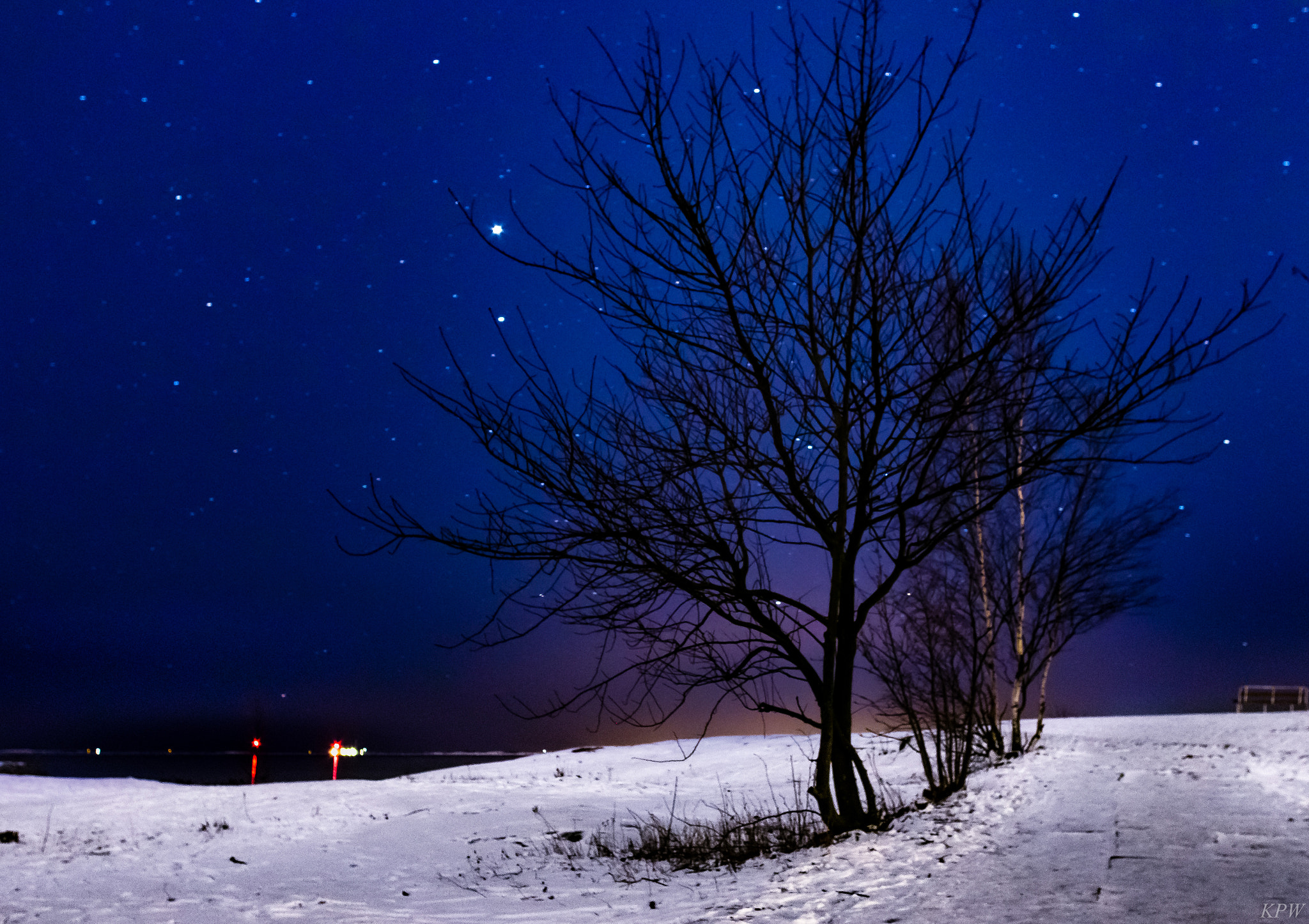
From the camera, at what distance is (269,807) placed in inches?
502

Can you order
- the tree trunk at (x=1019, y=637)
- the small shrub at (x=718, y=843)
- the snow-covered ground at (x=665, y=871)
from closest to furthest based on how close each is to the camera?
1. the snow-covered ground at (x=665, y=871)
2. the small shrub at (x=718, y=843)
3. the tree trunk at (x=1019, y=637)

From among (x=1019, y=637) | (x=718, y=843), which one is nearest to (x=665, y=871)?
(x=718, y=843)

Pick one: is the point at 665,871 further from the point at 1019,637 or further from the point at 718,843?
the point at 1019,637

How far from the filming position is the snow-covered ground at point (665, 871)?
485cm

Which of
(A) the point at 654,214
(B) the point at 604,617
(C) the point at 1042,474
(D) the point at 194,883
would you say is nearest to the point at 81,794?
(D) the point at 194,883

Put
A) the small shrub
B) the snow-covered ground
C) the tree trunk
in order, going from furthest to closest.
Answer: the tree trunk, the small shrub, the snow-covered ground

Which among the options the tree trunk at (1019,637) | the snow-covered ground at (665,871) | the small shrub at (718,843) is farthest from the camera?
the tree trunk at (1019,637)

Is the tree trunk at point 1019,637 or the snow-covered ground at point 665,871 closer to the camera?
the snow-covered ground at point 665,871

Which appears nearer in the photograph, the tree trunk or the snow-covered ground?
the snow-covered ground

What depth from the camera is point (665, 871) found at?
7137mm

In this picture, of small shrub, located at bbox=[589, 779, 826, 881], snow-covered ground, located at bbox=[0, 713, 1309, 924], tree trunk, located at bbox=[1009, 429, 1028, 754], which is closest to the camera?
snow-covered ground, located at bbox=[0, 713, 1309, 924]

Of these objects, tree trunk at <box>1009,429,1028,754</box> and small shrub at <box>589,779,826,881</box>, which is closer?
small shrub at <box>589,779,826,881</box>

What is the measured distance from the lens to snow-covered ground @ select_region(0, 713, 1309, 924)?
15.9 feet

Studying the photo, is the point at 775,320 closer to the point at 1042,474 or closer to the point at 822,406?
the point at 822,406
